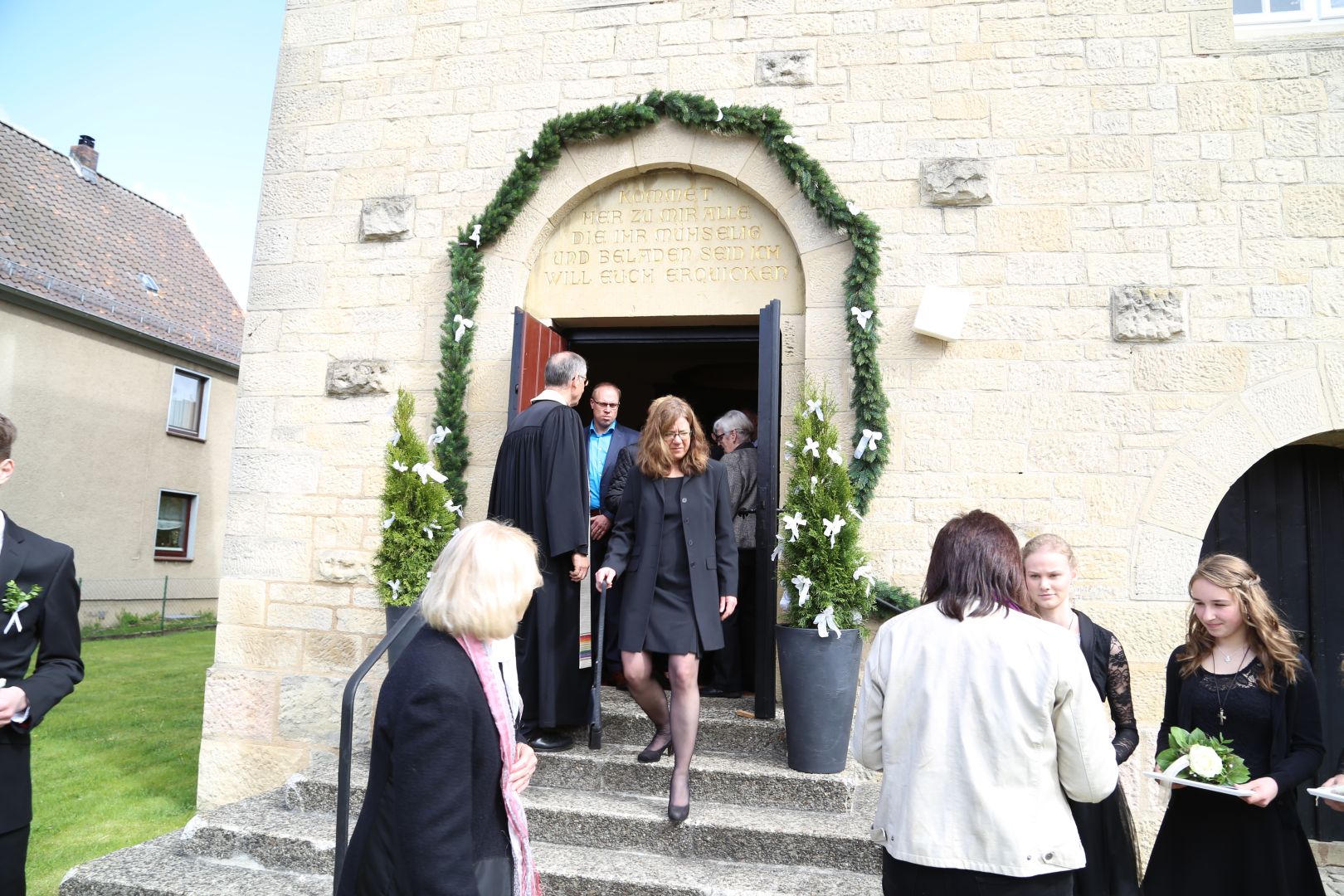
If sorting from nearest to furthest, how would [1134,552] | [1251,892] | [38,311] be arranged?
[1251,892], [1134,552], [38,311]

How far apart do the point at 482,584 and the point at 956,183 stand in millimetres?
4235

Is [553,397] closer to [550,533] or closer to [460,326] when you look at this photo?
[550,533]

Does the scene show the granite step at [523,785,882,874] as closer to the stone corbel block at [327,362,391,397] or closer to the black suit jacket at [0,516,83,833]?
the black suit jacket at [0,516,83,833]

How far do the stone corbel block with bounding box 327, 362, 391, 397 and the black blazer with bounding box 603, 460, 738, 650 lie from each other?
7.03ft

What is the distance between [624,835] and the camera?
402 centimetres

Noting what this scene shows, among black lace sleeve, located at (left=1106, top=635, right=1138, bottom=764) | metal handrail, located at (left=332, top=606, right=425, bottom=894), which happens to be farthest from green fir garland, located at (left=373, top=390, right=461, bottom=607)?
black lace sleeve, located at (left=1106, top=635, right=1138, bottom=764)

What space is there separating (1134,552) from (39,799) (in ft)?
22.0

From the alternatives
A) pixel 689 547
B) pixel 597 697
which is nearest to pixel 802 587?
pixel 689 547

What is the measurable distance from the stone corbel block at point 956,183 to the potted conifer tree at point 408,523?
329 cm

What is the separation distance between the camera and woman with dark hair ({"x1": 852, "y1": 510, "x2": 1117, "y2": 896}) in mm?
2055

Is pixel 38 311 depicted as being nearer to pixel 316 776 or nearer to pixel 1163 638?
pixel 316 776

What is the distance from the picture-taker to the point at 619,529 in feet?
14.8

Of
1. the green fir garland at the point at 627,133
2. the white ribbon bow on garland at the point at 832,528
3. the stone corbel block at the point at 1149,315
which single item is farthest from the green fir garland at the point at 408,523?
the stone corbel block at the point at 1149,315

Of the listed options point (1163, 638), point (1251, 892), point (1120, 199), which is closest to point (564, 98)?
point (1120, 199)
